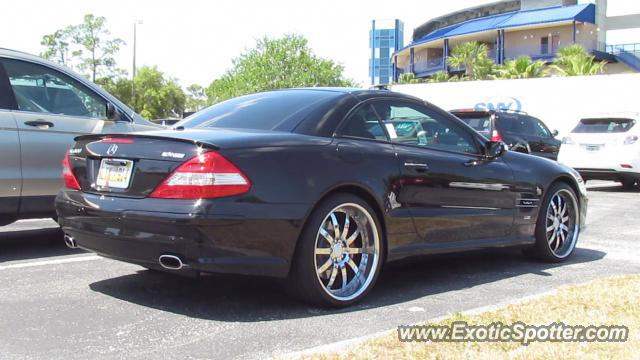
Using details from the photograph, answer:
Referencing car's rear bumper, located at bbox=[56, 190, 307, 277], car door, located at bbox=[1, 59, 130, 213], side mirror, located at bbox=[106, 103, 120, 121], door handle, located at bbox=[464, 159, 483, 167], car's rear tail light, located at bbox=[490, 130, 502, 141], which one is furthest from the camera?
car's rear tail light, located at bbox=[490, 130, 502, 141]

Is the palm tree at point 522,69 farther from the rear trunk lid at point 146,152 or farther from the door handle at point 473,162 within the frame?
the rear trunk lid at point 146,152

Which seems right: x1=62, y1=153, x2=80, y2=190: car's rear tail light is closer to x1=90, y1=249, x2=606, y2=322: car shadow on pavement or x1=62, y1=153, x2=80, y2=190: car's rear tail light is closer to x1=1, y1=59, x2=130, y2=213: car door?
x1=90, y1=249, x2=606, y2=322: car shadow on pavement

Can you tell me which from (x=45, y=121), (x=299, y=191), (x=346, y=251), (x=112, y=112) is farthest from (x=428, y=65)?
→ (x=299, y=191)

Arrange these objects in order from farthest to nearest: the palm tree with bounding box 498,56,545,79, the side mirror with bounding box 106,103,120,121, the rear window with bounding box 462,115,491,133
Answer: the palm tree with bounding box 498,56,545,79 → the rear window with bounding box 462,115,491,133 → the side mirror with bounding box 106,103,120,121

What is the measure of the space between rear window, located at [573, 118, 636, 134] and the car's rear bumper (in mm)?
11189

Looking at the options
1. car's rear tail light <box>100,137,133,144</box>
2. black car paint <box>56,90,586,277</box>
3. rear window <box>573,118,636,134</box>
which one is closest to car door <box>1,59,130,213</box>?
black car paint <box>56,90,586,277</box>

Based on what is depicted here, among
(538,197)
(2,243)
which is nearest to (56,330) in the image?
(2,243)

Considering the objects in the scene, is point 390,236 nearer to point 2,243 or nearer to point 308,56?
point 2,243

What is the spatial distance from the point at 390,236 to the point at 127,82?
60.0 m

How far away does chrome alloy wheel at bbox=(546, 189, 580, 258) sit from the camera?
6.14 metres

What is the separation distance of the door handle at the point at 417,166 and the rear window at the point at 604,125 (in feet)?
32.6

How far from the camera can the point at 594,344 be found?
3488mm

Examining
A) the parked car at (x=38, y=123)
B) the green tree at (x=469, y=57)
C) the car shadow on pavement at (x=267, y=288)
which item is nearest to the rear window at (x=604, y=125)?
the car shadow on pavement at (x=267, y=288)

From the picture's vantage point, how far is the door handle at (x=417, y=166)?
189 inches
